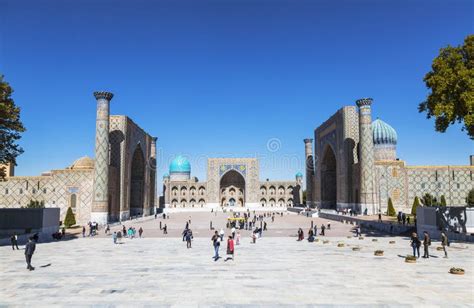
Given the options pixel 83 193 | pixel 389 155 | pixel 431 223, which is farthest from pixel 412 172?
pixel 83 193

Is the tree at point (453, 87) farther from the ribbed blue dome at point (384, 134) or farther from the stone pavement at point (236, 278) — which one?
the ribbed blue dome at point (384, 134)

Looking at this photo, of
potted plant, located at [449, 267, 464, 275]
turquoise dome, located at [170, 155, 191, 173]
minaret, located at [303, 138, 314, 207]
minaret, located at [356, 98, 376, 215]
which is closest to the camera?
potted plant, located at [449, 267, 464, 275]

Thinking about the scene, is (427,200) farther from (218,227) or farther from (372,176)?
(218,227)

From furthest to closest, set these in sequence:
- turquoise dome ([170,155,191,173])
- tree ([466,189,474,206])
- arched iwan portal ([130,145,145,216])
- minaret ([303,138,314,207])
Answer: turquoise dome ([170,155,191,173]), minaret ([303,138,314,207]), arched iwan portal ([130,145,145,216]), tree ([466,189,474,206])

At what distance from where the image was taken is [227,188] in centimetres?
7688

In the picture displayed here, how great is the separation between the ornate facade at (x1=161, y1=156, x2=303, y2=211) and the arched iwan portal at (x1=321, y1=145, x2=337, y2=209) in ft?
51.9

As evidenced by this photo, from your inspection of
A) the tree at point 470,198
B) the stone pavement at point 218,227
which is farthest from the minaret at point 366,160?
the tree at point 470,198

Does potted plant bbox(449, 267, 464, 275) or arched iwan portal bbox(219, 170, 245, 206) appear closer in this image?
potted plant bbox(449, 267, 464, 275)

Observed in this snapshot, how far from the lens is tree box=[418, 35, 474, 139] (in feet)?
60.2

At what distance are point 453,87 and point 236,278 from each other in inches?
618

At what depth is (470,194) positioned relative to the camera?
39250 millimetres

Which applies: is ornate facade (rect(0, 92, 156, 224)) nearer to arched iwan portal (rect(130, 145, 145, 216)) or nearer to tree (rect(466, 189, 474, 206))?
arched iwan portal (rect(130, 145, 145, 216))

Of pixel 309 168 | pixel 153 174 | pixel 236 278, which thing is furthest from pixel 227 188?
pixel 236 278

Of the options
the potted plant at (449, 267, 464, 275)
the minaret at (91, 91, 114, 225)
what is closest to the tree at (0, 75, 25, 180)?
the minaret at (91, 91, 114, 225)
